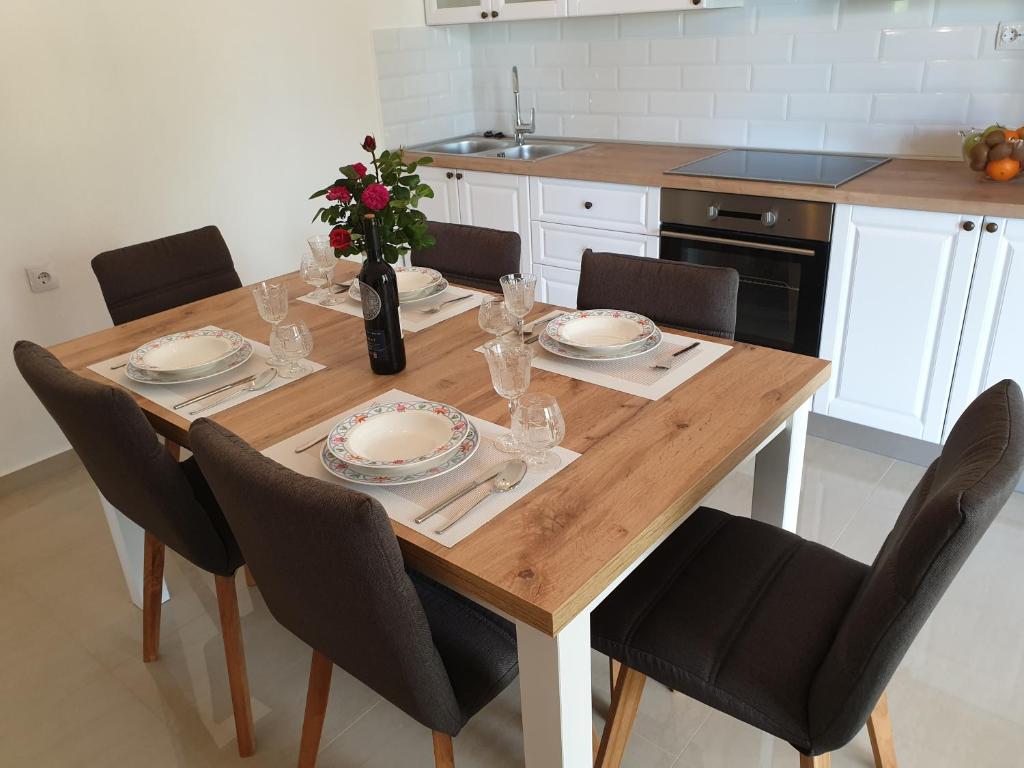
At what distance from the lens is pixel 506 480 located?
1.19 m

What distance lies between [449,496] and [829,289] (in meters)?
1.82

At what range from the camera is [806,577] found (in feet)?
4.47

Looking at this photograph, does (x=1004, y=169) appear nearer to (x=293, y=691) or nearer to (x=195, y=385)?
(x=195, y=385)

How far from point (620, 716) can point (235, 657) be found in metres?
0.81

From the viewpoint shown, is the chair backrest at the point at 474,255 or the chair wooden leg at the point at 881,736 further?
the chair backrest at the point at 474,255

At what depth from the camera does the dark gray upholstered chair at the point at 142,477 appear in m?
1.35

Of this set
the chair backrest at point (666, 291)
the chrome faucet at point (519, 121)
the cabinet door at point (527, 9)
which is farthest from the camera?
the chrome faucet at point (519, 121)

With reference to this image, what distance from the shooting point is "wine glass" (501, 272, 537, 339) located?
1.71 m

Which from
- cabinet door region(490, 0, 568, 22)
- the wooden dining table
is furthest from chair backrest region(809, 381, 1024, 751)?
cabinet door region(490, 0, 568, 22)

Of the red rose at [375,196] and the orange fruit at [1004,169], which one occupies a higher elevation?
the red rose at [375,196]

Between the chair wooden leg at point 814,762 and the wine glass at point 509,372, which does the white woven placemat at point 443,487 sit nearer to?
the wine glass at point 509,372

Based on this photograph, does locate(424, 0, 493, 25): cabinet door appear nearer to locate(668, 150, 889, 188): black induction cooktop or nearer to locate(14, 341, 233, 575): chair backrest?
locate(668, 150, 889, 188): black induction cooktop

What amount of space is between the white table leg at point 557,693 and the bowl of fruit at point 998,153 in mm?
2079

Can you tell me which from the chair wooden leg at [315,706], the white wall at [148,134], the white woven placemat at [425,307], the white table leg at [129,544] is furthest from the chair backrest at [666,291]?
the white wall at [148,134]
